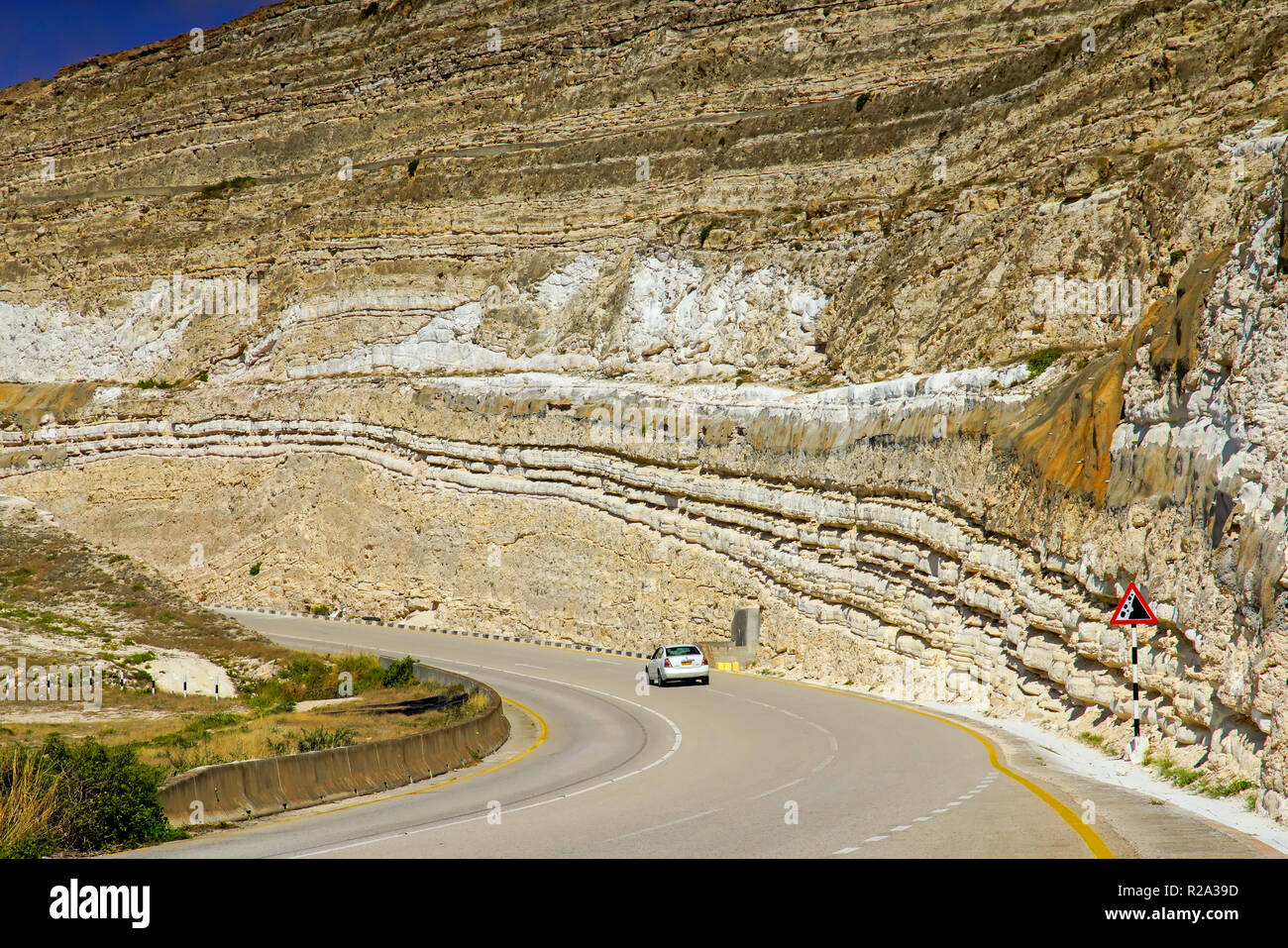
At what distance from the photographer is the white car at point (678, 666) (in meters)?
29.6

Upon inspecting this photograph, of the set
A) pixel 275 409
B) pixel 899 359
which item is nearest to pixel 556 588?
pixel 899 359

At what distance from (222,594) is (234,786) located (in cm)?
3826

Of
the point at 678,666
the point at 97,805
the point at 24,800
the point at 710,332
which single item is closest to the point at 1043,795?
the point at 97,805

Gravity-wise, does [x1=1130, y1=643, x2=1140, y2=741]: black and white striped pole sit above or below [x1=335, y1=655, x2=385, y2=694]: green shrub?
above

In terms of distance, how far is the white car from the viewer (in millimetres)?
29609

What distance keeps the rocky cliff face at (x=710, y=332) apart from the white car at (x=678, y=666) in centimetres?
372

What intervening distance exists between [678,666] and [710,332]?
66.2ft

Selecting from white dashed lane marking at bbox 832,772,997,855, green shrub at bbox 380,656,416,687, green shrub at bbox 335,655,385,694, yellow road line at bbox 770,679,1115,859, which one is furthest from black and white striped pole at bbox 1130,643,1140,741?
green shrub at bbox 335,655,385,694

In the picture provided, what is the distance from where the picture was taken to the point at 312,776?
14375 mm

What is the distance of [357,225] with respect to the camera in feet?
188

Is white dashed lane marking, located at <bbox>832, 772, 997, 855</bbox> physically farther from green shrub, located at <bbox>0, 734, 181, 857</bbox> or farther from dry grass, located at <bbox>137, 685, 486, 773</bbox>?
dry grass, located at <bbox>137, 685, 486, 773</bbox>

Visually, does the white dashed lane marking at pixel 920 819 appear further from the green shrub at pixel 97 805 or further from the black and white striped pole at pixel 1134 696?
the green shrub at pixel 97 805

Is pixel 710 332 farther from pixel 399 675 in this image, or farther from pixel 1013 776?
pixel 1013 776

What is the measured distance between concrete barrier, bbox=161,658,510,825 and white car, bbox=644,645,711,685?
10.9 metres
